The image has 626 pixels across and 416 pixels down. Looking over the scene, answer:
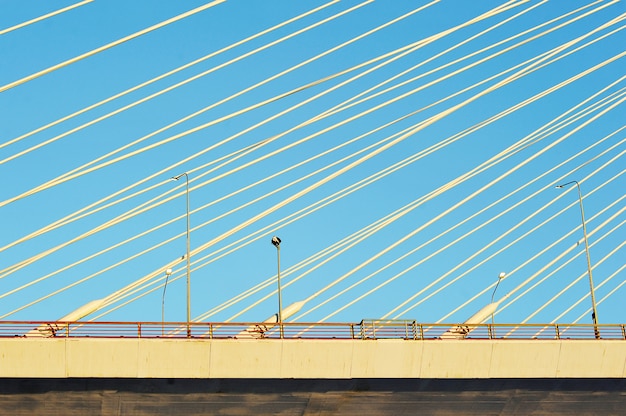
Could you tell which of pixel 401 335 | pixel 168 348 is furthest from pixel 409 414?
pixel 168 348

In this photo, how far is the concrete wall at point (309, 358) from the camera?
101ft

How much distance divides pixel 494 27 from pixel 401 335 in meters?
13.2

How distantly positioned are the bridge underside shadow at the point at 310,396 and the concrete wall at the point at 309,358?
400mm

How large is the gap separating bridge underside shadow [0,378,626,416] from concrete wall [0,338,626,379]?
40 centimetres

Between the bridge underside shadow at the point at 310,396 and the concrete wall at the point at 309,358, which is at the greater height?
the concrete wall at the point at 309,358

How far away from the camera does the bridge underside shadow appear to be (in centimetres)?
3112

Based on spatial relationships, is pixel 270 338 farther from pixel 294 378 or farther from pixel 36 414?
pixel 36 414

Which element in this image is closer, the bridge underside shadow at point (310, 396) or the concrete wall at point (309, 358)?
the concrete wall at point (309, 358)

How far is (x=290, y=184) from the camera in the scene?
37.9 m

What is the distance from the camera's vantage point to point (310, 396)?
3347cm

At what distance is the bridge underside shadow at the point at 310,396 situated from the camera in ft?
102

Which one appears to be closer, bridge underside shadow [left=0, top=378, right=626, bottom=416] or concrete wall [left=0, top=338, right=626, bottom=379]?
concrete wall [left=0, top=338, right=626, bottom=379]

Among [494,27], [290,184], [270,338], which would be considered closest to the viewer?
[270,338]

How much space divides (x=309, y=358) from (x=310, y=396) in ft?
4.46
